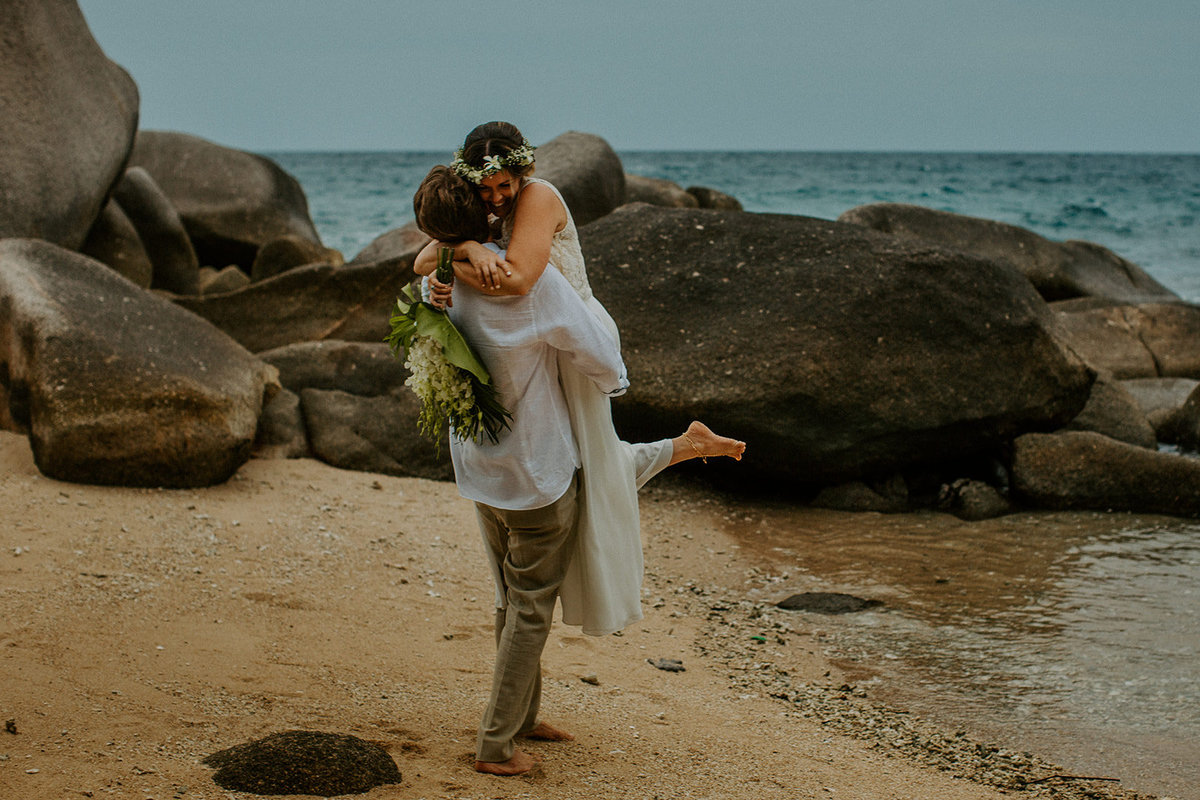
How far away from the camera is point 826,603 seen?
623cm

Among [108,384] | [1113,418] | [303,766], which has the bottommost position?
[303,766]

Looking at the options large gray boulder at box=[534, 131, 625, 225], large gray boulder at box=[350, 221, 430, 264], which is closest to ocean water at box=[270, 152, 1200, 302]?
large gray boulder at box=[534, 131, 625, 225]

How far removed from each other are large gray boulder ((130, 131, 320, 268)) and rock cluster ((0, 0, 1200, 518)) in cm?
583

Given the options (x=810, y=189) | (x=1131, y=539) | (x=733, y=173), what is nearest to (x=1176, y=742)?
(x=1131, y=539)

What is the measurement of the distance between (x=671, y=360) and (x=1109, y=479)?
10.4ft

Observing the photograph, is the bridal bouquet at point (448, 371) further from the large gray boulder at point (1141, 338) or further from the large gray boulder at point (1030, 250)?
the large gray boulder at point (1141, 338)

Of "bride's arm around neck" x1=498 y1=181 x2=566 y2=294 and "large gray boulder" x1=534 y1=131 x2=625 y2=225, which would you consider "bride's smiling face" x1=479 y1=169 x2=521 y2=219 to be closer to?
"bride's arm around neck" x1=498 y1=181 x2=566 y2=294

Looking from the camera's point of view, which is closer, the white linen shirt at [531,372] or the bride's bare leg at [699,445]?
the white linen shirt at [531,372]

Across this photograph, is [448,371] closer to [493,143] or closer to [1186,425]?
[493,143]

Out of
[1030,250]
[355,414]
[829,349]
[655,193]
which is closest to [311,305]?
[355,414]

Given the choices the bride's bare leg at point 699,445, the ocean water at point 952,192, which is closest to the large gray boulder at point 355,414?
→ the bride's bare leg at point 699,445

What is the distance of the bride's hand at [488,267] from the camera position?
11.0ft

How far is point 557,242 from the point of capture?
3699mm

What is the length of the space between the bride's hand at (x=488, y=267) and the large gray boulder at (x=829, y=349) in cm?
433
